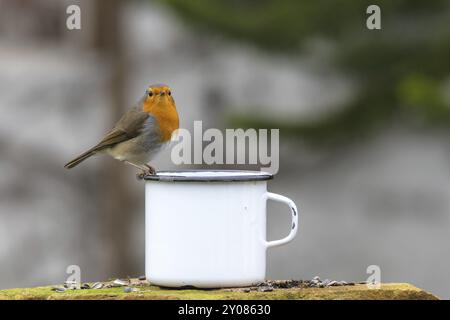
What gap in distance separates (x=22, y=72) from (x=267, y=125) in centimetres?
344

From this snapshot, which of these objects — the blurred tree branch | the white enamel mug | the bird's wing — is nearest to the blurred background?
the blurred tree branch

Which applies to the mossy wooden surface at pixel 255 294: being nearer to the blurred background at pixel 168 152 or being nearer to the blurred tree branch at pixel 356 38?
the blurred tree branch at pixel 356 38

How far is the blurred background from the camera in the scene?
9.43 metres

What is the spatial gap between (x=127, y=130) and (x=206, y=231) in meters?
1.19

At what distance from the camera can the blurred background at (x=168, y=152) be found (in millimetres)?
9430

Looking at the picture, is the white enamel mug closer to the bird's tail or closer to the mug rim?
the mug rim

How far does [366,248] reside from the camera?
10.5 m

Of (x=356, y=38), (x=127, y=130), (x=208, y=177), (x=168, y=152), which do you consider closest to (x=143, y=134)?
(x=127, y=130)

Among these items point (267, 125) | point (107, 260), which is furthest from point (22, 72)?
point (267, 125)

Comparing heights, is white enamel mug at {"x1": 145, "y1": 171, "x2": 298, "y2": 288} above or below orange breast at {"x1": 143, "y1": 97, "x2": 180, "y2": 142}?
below

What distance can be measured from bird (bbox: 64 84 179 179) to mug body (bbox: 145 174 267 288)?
927mm

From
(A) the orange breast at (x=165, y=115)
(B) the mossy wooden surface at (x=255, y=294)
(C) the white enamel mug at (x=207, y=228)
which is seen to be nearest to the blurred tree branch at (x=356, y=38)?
(A) the orange breast at (x=165, y=115)

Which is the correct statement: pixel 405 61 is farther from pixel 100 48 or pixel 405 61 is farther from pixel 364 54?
pixel 100 48

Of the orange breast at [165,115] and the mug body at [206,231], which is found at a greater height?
the orange breast at [165,115]
